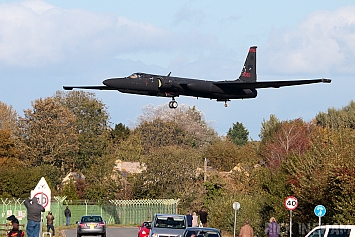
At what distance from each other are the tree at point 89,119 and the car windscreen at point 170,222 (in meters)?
77.2

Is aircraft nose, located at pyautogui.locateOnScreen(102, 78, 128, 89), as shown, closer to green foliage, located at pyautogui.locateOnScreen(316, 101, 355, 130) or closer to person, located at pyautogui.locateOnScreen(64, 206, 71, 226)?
person, located at pyautogui.locateOnScreen(64, 206, 71, 226)

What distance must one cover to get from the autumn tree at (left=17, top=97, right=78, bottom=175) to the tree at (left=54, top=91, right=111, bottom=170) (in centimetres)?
956

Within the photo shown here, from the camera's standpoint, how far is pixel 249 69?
→ 4828 centimetres

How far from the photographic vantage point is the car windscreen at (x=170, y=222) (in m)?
29.0

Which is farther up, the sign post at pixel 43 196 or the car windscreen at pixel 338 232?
the sign post at pixel 43 196

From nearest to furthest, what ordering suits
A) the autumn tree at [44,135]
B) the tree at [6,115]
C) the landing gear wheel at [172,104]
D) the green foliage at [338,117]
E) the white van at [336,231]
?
1. the white van at [336,231]
2. the landing gear wheel at [172,104]
3. the autumn tree at [44,135]
4. the green foliage at [338,117]
5. the tree at [6,115]

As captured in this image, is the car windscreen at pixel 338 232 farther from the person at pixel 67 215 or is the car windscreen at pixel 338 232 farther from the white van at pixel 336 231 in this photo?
the person at pixel 67 215

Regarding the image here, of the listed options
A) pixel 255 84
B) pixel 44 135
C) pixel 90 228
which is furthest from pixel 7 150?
pixel 90 228

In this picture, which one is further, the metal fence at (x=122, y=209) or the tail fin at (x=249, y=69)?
the metal fence at (x=122, y=209)

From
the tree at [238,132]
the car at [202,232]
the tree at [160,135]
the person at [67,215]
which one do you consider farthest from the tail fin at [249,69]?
the tree at [238,132]

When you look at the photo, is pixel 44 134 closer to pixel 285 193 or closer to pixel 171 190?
pixel 171 190

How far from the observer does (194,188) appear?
6900 centimetres

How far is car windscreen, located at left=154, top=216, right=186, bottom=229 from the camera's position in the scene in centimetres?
Result: 2897

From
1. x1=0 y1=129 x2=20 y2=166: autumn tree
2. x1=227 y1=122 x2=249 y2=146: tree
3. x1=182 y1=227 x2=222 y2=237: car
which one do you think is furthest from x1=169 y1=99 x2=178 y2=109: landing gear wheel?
x1=227 y1=122 x2=249 y2=146: tree
